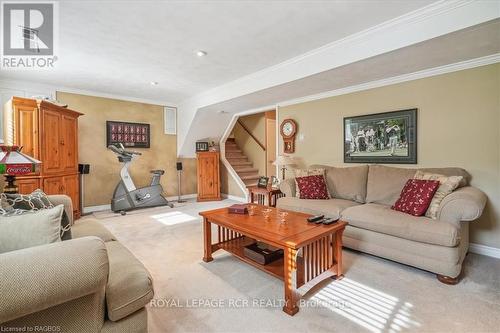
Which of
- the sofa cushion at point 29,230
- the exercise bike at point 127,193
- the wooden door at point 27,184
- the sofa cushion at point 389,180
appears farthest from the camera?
the exercise bike at point 127,193

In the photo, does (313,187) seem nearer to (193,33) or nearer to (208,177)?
(193,33)

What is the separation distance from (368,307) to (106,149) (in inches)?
207

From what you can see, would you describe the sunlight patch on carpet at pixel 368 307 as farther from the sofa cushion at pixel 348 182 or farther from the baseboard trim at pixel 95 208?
the baseboard trim at pixel 95 208

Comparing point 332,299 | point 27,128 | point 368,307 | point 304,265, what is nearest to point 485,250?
point 368,307

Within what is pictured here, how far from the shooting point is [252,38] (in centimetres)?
276

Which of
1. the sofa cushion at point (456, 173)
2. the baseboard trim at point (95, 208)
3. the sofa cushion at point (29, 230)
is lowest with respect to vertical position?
the baseboard trim at point (95, 208)

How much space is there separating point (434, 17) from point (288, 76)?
1680 millimetres

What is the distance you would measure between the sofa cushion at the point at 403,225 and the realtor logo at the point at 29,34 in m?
3.52

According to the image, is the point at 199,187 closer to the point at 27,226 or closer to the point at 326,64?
the point at 326,64

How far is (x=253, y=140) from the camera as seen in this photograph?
6.93m

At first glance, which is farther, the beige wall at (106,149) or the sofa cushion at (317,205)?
the beige wall at (106,149)

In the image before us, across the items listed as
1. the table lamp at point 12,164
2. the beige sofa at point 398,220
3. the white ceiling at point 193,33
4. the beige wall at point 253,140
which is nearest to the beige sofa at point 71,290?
the table lamp at point 12,164

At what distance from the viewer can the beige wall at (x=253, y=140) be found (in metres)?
6.72

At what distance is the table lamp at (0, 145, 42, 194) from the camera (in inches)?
82.9
